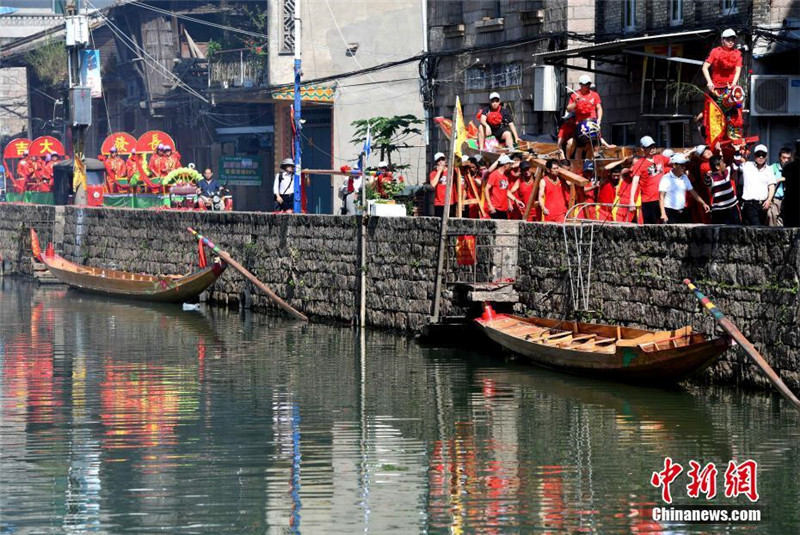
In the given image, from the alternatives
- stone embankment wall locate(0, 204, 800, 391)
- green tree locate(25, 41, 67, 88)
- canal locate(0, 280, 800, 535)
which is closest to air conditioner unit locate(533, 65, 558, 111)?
stone embankment wall locate(0, 204, 800, 391)

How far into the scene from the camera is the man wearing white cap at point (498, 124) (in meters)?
25.0

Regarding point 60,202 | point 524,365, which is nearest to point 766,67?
point 524,365

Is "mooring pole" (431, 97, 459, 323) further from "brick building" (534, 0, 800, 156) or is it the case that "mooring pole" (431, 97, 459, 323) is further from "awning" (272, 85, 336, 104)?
"awning" (272, 85, 336, 104)

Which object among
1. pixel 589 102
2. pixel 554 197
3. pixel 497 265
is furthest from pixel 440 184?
pixel 554 197

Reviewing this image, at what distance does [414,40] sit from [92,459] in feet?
89.6

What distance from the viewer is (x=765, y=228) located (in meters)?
17.4

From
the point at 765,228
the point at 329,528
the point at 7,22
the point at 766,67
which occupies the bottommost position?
the point at 329,528

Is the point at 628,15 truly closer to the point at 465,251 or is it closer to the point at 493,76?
the point at 493,76

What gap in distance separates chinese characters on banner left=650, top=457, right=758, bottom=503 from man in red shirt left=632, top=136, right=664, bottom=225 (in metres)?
6.53

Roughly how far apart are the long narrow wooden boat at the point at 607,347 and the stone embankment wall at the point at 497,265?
42 cm

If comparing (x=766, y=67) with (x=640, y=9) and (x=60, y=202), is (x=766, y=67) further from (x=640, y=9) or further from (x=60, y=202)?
(x=60, y=202)

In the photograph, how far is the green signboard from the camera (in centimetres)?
4622

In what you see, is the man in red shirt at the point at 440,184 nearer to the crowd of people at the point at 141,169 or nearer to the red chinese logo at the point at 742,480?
the red chinese logo at the point at 742,480

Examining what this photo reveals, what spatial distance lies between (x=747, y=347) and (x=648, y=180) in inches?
201
